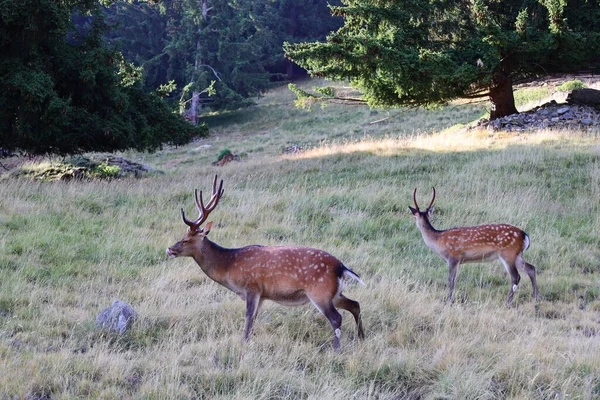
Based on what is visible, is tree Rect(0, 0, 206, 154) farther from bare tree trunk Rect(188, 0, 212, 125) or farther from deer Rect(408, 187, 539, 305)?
bare tree trunk Rect(188, 0, 212, 125)

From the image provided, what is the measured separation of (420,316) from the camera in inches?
259

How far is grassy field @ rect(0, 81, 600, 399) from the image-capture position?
5.09 meters

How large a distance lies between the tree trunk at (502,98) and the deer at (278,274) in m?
16.0

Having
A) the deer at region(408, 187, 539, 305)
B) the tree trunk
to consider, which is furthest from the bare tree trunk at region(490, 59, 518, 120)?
the deer at region(408, 187, 539, 305)

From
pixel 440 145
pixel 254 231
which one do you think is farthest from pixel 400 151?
pixel 254 231

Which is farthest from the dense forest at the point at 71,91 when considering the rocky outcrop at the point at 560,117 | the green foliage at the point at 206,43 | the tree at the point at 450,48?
the green foliage at the point at 206,43

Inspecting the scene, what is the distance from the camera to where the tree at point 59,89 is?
1447 centimetres

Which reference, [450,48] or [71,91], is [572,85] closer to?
[450,48]

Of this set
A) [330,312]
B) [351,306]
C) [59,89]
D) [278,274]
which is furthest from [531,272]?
[59,89]

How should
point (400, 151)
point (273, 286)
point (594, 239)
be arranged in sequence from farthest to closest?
point (400, 151), point (594, 239), point (273, 286)

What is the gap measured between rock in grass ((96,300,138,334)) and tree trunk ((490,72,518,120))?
54.5 feet

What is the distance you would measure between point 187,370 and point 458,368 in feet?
7.44

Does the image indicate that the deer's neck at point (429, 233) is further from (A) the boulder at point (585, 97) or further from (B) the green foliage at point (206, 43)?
(B) the green foliage at point (206, 43)

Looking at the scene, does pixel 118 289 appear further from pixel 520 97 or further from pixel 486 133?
pixel 520 97
